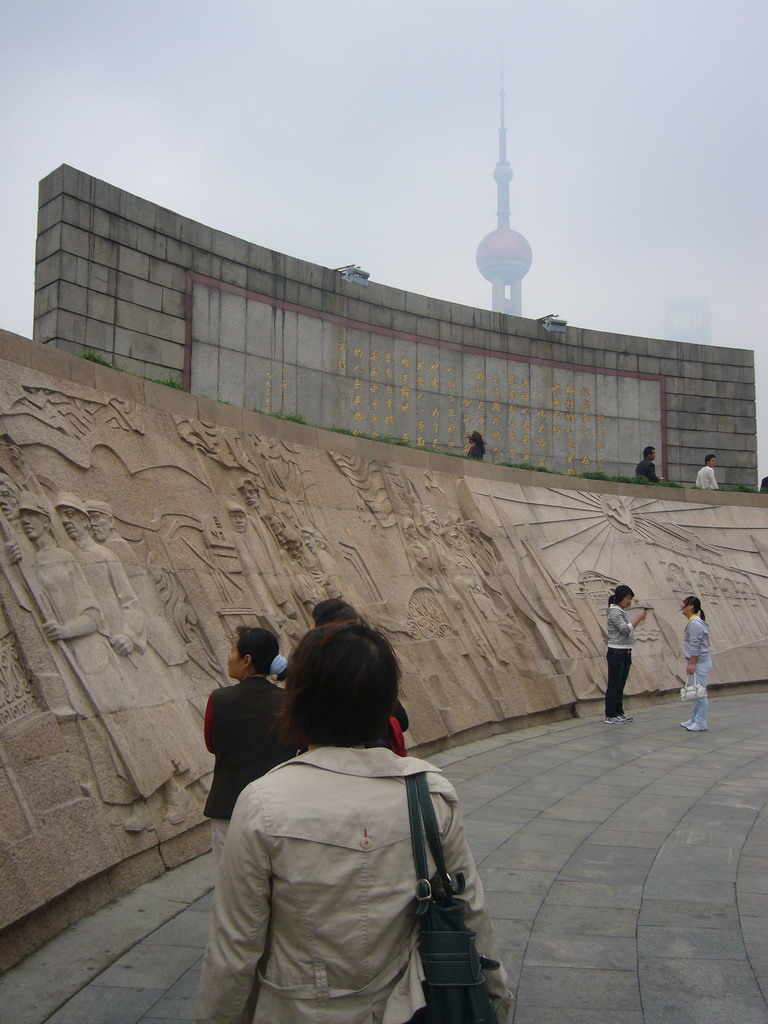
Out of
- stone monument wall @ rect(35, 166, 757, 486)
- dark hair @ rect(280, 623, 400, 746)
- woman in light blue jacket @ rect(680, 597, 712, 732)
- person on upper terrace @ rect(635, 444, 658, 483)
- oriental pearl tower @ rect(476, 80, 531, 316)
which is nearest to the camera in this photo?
dark hair @ rect(280, 623, 400, 746)

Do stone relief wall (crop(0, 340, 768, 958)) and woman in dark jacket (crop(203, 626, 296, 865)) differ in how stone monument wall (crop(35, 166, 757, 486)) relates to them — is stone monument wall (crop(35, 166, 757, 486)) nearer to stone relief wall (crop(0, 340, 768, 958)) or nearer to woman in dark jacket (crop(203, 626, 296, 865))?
stone relief wall (crop(0, 340, 768, 958))

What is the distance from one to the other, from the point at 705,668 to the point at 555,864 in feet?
15.9

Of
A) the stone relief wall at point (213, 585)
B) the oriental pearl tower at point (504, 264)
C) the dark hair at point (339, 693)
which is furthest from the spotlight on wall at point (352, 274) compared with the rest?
the oriental pearl tower at point (504, 264)

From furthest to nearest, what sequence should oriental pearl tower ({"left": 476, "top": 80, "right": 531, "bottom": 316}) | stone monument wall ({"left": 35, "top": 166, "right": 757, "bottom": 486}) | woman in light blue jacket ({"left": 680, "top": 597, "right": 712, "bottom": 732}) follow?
oriental pearl tower ({"left": 476, "top": 80, "right": 531, "bottom": 316}) → stone monument wall ({"left": 35, "top": 166, "right": 757, "bottom": 486}) → woman in light blue jacket ({"left": 680, "top": 597, "right": 712, "bottom": 732})

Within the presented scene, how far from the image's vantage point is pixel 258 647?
10.9 feet

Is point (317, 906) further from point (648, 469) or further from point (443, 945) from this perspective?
point (648, 469)

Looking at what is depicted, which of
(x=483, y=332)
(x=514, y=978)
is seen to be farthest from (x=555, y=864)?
(x=483, y=332)

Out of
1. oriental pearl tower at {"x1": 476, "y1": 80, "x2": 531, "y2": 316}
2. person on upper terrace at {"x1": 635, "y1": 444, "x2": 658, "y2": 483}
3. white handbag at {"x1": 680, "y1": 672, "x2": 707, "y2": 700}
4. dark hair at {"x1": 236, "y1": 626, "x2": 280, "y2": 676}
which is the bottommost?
white handbag at {"x1": 680, "y1": 672, "x2": 707, "y2": 700}

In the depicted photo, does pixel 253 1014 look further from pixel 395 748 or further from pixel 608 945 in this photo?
pixel 608 945

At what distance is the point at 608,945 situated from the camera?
367 centimetres

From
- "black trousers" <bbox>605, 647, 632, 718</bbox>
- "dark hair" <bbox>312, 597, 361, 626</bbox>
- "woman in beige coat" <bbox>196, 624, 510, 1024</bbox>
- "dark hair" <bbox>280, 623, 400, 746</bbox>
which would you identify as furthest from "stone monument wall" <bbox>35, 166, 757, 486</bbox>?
"woman in beige coat" <bbox>196, 624, 510, 1024</bbox>

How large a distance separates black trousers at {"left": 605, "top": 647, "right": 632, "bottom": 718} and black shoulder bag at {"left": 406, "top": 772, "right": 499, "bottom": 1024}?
7.68 metres

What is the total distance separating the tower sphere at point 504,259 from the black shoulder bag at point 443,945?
101 m

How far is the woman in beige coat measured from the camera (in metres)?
1.76
